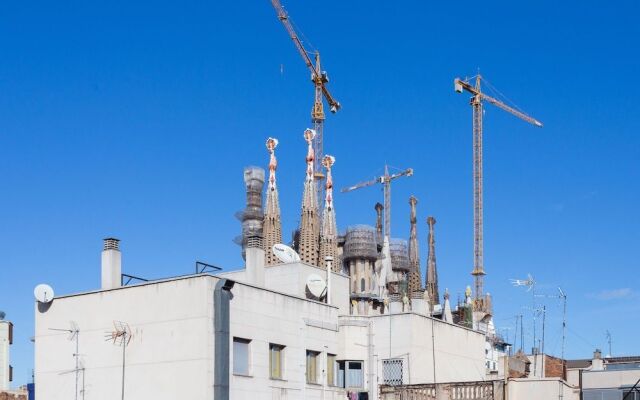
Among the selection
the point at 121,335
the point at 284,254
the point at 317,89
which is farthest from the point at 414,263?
the point at 121,335

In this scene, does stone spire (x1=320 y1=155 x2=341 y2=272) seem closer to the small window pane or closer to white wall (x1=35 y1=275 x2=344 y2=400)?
the small window pane

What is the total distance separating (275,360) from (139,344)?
6.68 m

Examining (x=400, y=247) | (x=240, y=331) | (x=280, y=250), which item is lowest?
(x=240, y=331)

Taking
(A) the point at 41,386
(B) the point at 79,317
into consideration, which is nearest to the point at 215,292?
(B) the point at 79,317

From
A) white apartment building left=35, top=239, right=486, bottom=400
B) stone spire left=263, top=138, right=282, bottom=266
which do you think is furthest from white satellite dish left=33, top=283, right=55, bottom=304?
stone spire left=263, top=138, right=282, bottom=266

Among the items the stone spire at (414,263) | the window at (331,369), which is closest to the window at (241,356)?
the window at (331,369)

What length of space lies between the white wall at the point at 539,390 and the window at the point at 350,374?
8454 mm

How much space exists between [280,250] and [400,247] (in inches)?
4212

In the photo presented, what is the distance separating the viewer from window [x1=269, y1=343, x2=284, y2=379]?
49719 millimetres

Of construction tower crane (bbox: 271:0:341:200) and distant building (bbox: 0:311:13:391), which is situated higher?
construction tower crane (bbox: 271:0:341:200)

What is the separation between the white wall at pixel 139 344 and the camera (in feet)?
151

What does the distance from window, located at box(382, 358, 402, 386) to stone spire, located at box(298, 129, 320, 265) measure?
79.8 meters

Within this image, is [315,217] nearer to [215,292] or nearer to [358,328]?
[358,328]

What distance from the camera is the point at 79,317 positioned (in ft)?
165
